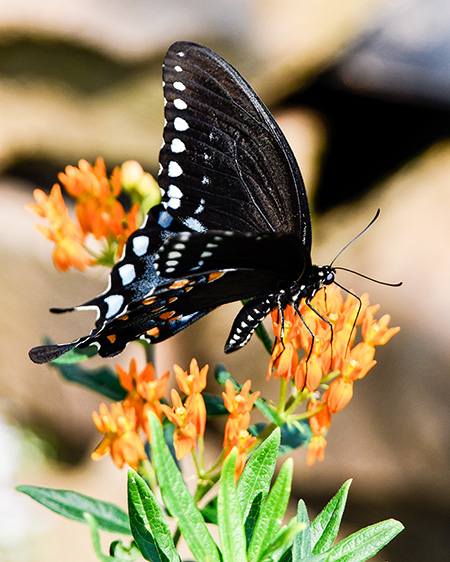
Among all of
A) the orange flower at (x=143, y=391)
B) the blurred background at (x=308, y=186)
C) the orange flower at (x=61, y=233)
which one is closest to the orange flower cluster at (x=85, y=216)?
the orange flower at (x=61, y=233)

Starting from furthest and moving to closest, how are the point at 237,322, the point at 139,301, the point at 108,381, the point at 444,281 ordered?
the point at 444,281
the point at 108,381
the point at 237,322
the point at 139,301

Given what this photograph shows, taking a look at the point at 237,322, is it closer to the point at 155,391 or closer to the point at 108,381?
the point at 155,391

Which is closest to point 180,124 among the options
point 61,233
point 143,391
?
point 61,233

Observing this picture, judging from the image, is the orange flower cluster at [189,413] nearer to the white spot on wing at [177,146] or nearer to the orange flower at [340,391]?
→ the orange flower at [340,391]

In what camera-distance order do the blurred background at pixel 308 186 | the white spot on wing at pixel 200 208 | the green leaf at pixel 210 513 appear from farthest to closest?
the blurred background at pixel 308 186, the white spot on wing at pixel 200 208, the green leaf at pixel 210 513

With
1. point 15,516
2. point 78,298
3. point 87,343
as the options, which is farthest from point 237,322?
point 15,516

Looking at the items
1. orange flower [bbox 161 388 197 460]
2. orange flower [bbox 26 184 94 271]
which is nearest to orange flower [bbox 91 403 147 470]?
orange flower [bbox 161 388 197 460]

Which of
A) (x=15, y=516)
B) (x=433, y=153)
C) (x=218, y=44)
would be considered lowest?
(x=15, y=516)

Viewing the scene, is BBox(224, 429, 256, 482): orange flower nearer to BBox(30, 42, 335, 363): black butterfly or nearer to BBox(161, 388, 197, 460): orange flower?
BBox(161, 388, 197, 460): orange flower
